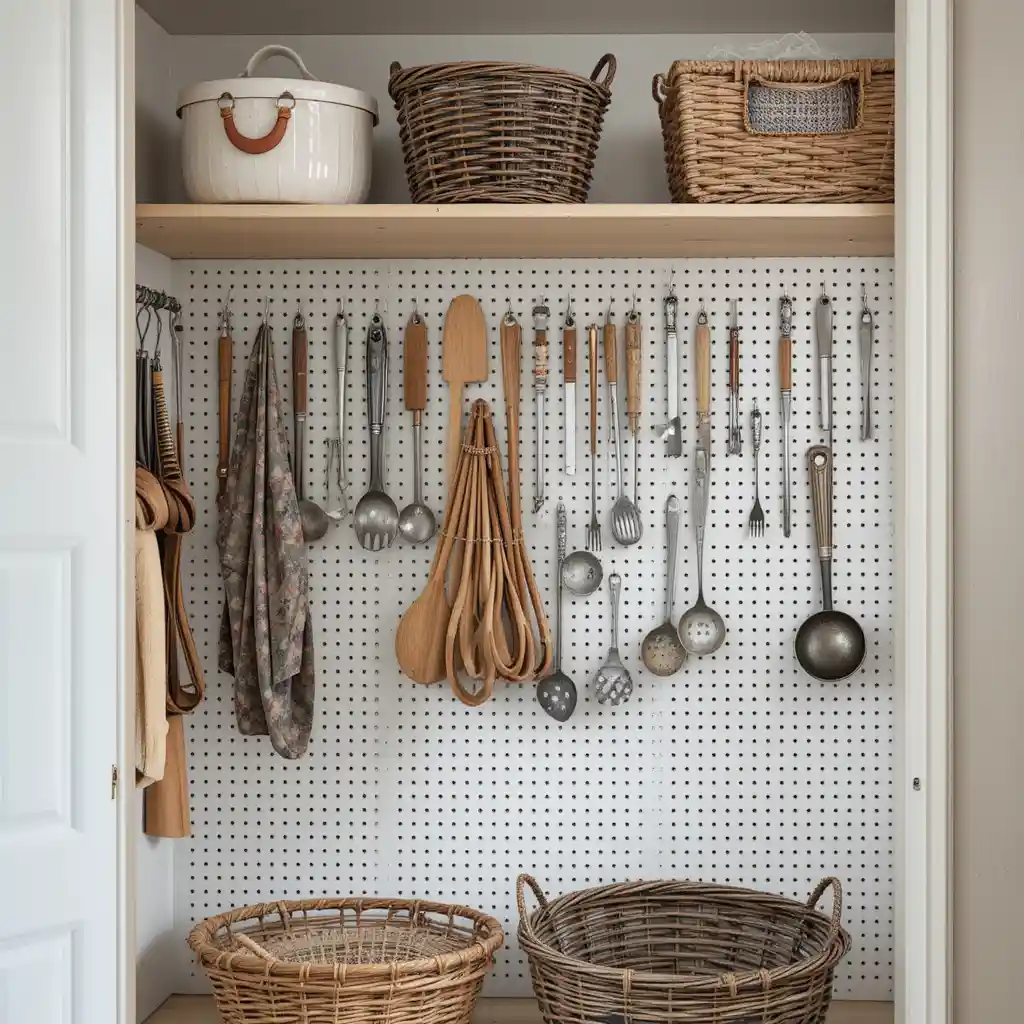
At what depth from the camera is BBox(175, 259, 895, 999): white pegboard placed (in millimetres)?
1815

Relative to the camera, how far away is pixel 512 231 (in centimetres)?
160

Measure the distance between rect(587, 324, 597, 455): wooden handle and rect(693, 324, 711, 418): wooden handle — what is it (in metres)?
0.15

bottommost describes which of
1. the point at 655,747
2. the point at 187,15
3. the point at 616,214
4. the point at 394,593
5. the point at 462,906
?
the point at 462,906

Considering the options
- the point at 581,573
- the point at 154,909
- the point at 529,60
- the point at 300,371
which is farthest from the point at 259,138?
the point at 154,909

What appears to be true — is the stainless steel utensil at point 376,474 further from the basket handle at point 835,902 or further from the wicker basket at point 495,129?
the basket handle at point 835,902

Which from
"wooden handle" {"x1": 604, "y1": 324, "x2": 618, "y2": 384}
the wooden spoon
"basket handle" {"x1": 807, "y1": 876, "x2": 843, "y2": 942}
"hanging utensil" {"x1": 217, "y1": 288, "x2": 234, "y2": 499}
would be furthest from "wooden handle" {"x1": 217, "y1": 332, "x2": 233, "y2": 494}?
"basket handle" {"x1": 807, "y1": 876, "x2": 843, "y2": 942}

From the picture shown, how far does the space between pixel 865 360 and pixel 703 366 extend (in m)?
0.24

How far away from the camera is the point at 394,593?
183cm
